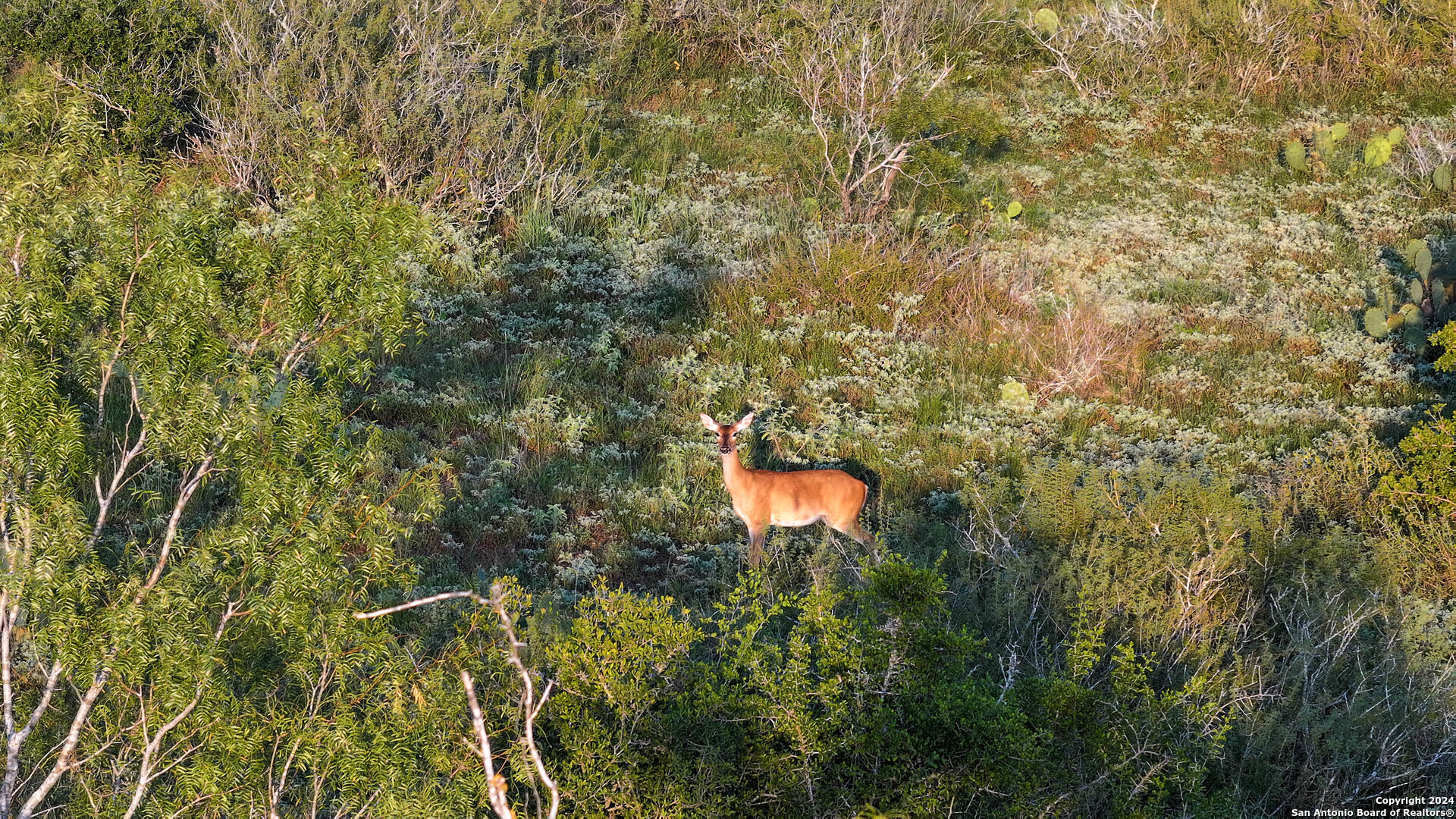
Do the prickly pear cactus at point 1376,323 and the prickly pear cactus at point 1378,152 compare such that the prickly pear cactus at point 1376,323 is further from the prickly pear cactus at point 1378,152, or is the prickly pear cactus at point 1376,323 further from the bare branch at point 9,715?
the bare branch at point 9,715

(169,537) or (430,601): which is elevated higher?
(430,601)

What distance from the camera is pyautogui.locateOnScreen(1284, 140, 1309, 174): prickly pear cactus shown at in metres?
14.5

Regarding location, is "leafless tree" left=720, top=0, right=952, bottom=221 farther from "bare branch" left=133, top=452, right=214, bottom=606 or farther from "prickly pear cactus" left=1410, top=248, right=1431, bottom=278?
"bare branch" left=133, top=452, right=214, bottom=606

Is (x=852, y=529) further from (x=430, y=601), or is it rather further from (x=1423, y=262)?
(x=1423, y=262)

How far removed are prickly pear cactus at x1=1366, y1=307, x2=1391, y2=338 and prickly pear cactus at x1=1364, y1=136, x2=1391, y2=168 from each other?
13.1 feet

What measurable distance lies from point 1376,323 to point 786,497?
5743mm

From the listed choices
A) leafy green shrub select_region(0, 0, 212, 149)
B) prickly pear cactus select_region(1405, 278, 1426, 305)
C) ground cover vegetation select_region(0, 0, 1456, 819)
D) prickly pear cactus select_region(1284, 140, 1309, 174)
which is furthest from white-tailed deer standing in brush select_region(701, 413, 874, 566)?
prickly pear cactus select_region(1284, 140, 1309, 174)

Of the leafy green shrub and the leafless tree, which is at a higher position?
the leafy green shrub

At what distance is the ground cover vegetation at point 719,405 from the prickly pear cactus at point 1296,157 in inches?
2.9

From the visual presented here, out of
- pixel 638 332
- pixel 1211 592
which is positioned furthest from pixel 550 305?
pixel 1211 592

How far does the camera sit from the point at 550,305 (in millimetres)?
11789

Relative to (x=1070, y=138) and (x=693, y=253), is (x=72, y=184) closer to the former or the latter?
(x=693, y=253)

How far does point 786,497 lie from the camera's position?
849cm

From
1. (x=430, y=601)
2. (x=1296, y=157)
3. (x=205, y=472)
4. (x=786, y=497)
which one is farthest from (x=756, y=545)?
(x=1296, y=157)
